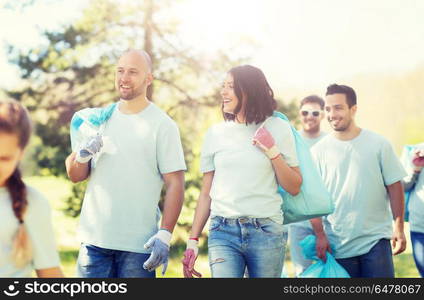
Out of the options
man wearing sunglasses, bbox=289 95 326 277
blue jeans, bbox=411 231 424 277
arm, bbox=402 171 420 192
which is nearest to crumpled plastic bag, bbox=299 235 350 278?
man wearing sunglasses, bbox=289 95 326 277

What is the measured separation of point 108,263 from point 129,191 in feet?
1.34

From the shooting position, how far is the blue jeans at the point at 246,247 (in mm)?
3922

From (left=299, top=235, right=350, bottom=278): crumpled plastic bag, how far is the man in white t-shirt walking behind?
69 mm

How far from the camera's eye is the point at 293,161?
411cm

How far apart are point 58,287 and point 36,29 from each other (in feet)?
21.5

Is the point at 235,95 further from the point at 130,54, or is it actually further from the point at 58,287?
the point at 58,287

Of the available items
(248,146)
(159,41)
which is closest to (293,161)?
(248,146)

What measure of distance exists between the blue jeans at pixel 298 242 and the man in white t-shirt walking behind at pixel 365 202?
1.95ft

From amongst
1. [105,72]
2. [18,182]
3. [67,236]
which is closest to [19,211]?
[18,182]

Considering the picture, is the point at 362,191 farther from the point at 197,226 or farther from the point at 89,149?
the point at 89,149

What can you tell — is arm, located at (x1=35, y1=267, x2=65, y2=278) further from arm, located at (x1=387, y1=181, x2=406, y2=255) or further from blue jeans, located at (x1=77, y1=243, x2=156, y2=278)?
arm, located at (x1=387, y1=181, x2=406, y2=255)

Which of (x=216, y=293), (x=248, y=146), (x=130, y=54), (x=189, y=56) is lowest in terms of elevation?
(x=216, y=293)

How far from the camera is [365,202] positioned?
5.02 metres

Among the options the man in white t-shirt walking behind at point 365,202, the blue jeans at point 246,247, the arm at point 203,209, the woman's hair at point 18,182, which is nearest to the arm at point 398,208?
the man in white t-shirt walking behind at point 365,202
